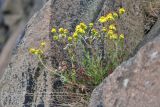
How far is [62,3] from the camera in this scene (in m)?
4.71

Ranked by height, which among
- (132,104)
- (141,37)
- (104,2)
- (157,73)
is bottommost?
(132,104)

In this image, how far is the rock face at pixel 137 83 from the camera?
269cm

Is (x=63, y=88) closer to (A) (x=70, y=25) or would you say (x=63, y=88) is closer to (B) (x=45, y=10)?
(A) (x=70, y=25)

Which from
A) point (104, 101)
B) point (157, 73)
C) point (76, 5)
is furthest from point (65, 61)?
point (157, 73)

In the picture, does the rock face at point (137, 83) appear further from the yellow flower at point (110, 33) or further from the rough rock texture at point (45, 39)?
the rough rock texture at point (45, 39)

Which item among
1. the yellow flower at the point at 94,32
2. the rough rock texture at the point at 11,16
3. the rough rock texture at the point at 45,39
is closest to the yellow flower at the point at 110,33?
the yellow flower at the point at 94,32

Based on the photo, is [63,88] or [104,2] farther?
[104,2]

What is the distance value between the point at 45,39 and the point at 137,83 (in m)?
1.97

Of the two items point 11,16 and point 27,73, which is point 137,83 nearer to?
point 11,16

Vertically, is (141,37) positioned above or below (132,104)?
above

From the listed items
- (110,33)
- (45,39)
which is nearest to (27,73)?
(45,39)

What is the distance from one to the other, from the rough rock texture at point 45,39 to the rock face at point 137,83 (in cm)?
118

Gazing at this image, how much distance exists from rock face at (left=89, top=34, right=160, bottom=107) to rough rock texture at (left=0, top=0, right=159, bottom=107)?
3.87ft

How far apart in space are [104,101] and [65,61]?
4.71ft
